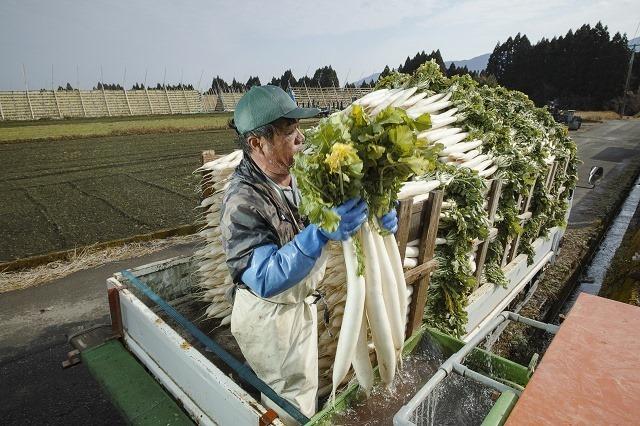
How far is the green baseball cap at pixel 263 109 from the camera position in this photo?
7.59 ft

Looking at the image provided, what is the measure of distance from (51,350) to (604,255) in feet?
35.8

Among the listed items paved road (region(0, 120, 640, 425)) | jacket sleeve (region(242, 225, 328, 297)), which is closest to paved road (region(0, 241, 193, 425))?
paved road (region(0, 120, 640, 425))

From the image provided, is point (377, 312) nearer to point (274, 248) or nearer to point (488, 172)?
point (274, 248)

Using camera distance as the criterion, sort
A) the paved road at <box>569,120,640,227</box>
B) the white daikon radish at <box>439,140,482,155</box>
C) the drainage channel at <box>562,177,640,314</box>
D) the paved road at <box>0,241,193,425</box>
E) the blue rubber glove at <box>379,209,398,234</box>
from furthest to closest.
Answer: the paved road at <box>569,120,640,227</box> < the drainage channel at <box>562,177,640,314</box> < the white daikon radish at <box>439,140,482,155</box> < the paved road at <box>0,241,193,425</box> < the blue rubber glove at <box>379,209,398,234</box>

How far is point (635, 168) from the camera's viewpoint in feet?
61.5

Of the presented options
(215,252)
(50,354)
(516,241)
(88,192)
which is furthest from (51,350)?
(88,192)

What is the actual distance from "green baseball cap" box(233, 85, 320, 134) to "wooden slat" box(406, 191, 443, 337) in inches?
52.4

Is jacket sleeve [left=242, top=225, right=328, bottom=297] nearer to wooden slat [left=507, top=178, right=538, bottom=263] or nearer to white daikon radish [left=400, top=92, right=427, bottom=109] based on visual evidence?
white daikon radish [left=400, top=92, right=427, bottom=109]

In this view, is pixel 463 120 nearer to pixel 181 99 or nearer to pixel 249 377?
pixel 249 377

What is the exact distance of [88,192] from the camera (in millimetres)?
11523

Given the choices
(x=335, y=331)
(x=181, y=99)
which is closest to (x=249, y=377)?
(x=335, y=331)

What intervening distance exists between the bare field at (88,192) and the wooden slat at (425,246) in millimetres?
2945

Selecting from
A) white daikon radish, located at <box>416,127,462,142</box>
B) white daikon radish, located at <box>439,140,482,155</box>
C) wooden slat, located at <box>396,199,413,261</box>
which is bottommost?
wooden slat, located at <box>396,199,413,261</box>

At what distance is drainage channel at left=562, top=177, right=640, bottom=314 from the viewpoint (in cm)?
755
